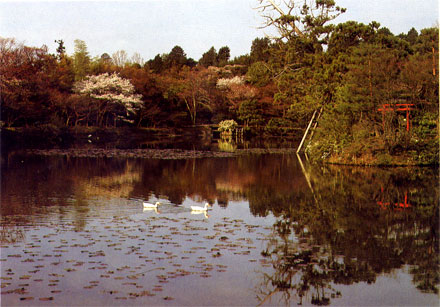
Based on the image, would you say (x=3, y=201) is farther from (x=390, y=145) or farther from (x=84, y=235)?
(x=390, y=145)

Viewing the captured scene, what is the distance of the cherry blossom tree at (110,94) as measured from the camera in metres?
56.0

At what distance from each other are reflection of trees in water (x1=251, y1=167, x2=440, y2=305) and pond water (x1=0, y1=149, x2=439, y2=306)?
0.11 feet

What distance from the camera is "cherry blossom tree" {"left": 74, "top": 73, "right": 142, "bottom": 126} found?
56031mm

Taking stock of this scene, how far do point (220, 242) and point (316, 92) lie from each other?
23685mm

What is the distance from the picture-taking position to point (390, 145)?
26.5 m

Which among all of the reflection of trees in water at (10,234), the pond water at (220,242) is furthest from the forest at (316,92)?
the reflection of trees in water at (10,234)

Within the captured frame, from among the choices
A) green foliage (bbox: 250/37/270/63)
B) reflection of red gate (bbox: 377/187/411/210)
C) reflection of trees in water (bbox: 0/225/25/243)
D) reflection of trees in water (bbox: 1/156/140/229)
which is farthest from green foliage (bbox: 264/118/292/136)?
reflection of trees in water (bbox: 0/225/25/243)

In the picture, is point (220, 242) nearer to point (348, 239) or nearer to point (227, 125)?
point (348, 239)

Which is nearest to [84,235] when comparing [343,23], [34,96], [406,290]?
[406,290]

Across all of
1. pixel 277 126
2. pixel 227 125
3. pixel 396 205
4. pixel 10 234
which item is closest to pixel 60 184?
pixel 10 234

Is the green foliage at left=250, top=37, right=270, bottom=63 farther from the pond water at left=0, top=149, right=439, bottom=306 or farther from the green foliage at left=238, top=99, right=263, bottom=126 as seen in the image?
the pond water at left=0, top=149, right=439, bottom=306

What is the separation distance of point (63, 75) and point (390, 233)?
52.1 metres

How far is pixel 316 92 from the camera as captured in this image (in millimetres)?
33062

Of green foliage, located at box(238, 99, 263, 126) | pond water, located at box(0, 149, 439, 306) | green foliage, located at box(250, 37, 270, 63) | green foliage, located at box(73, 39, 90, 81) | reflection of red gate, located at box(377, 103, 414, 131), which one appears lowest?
pond water, located at box(0, 149, 439, 306)
